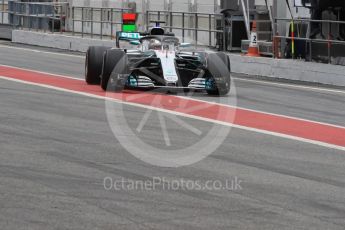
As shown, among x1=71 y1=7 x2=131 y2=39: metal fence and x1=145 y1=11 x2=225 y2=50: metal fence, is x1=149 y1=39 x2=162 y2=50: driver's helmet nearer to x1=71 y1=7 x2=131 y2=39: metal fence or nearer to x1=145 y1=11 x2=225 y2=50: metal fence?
x1=145 y1=11 x2=225 y2=50: metal fence

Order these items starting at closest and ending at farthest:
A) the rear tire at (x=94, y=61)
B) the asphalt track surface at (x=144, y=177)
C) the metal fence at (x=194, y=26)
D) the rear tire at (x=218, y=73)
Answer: the asphalt track surface at (x=144, y=177) → the rear tire at (x=218, y=73) → the rear tire at (x=94, y=61) → the metal fence at (x=194, y=26)

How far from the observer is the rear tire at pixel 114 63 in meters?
17.3

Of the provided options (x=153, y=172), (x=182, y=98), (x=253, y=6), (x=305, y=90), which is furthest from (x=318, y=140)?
(x=253, y=6)

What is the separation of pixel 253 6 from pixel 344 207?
22508mm

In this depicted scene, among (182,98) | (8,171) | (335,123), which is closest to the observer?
(8,171)

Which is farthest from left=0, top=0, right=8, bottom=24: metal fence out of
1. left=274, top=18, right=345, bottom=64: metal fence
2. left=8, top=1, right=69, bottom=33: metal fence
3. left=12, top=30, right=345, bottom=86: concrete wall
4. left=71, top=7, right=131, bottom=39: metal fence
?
left=274, top=18, right=345, bottom=64: metal fence

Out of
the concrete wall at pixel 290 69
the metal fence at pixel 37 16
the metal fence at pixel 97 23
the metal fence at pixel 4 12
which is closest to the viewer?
the concrete wall at pixel 290 69

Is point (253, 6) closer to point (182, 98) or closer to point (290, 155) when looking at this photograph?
point (182, 98)

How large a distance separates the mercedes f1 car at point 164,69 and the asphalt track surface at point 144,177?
6.29 ft

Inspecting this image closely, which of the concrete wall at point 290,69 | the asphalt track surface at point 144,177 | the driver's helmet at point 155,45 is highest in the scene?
the driver's helmet at point 155,45

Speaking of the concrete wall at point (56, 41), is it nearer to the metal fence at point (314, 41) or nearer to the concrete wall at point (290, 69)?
the concrete wall at point (290, 69)

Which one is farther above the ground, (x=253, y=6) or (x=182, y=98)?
(x=253, y=6)

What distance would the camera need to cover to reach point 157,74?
17516mm

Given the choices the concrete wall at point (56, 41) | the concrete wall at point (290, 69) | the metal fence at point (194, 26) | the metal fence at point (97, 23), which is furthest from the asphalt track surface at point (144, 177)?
the metal fence at point (97, 23)
